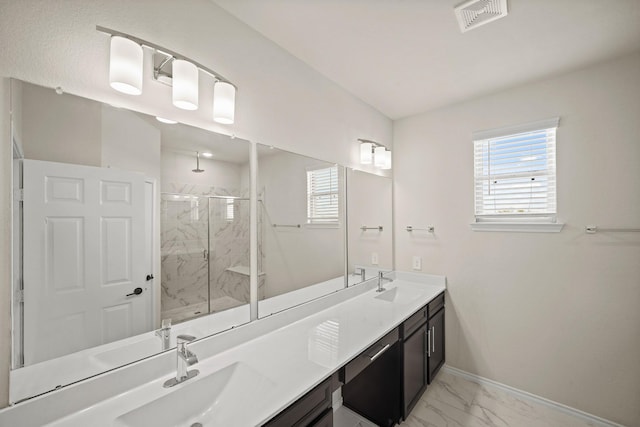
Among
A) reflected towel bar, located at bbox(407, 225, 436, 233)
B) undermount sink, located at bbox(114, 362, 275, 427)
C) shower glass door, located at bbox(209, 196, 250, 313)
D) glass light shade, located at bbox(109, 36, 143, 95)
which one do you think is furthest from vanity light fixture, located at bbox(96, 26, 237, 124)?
reflected towel bar, located at bbox(407, 225, 436, 233)

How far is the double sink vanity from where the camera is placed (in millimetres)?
913

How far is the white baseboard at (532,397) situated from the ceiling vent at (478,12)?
8.80ft

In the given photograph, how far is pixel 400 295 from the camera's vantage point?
251cm

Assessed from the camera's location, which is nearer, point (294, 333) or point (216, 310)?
point (216, 310)

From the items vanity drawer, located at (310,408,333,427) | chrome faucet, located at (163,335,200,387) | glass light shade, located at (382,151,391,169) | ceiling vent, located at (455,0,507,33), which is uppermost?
ceiling vent, located at (455,0,507,33)

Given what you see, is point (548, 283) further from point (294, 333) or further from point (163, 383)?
point (163, 383)

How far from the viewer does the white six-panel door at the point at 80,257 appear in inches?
34.5

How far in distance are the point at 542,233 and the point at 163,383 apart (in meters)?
2.62

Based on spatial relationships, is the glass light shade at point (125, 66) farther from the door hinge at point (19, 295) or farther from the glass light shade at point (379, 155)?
the glass light shade at point (379, 155)

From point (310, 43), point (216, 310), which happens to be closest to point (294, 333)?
point (216, 310)

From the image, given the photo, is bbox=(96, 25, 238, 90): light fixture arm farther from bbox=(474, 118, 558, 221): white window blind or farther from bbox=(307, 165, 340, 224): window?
bbox=(474, 118, 558, 221): white window blind

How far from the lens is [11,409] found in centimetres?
80

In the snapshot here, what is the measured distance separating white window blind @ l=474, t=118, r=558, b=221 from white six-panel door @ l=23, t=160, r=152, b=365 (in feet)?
8.35

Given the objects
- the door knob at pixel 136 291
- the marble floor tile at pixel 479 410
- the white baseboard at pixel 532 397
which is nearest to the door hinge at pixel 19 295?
the door knob at pixel 136 291
